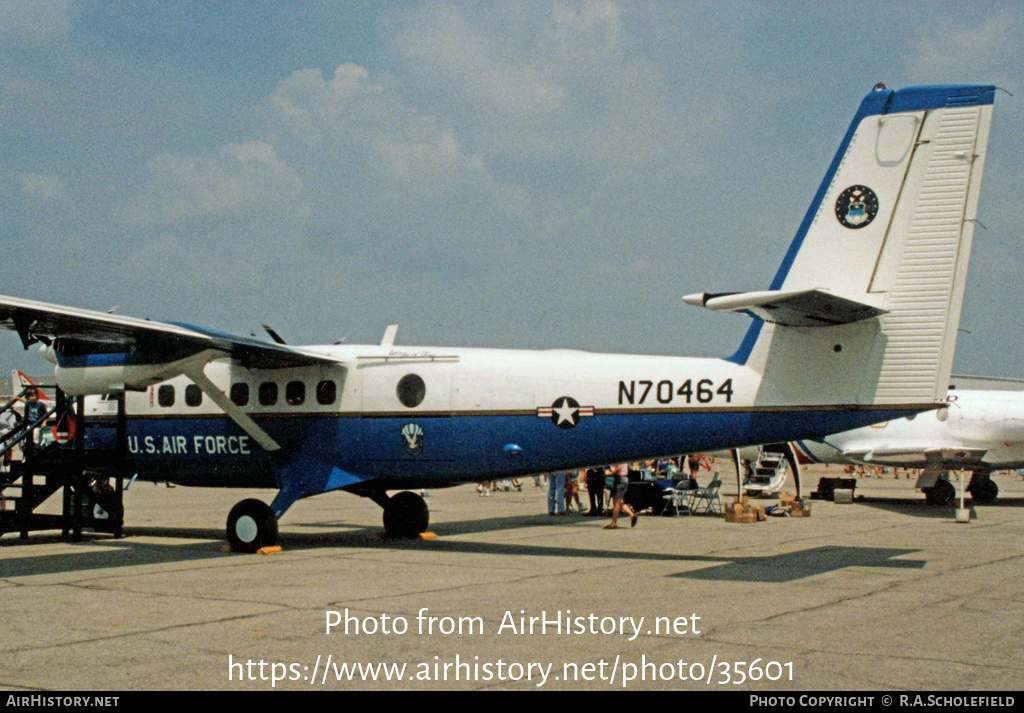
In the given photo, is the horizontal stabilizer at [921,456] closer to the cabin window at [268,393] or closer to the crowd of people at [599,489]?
the crowd of people at [599,489]

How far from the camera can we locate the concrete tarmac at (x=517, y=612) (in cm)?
711

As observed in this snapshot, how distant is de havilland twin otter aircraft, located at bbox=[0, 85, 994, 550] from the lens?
1184 cm

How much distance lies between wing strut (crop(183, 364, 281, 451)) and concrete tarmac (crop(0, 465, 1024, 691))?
74.4 inches

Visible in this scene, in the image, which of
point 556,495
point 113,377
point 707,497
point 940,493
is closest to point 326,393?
point 113,377

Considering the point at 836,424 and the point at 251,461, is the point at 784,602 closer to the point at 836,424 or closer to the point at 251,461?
the point at 836,424

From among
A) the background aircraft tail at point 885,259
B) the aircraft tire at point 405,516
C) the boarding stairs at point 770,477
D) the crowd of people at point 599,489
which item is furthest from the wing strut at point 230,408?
the boarding stairs at point 770,477

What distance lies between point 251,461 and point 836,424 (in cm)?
940

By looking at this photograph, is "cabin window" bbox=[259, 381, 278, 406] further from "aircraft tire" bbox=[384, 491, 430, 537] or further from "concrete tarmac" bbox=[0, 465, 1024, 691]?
"aircraft tire" bbox=[384, 491, 430, 537]

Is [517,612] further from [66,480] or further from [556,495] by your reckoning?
[556,495]

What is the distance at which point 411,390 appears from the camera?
1529 cm

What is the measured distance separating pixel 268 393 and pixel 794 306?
8967 millimetres

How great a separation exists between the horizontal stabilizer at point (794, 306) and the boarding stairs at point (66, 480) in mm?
11410
